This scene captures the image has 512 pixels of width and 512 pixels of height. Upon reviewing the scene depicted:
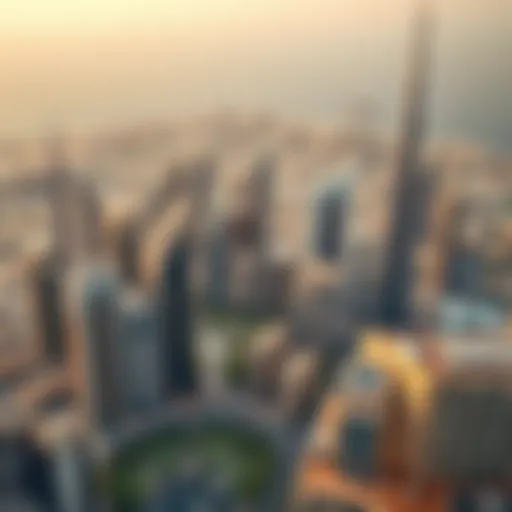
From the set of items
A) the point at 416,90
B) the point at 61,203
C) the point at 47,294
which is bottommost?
the point at 47,294

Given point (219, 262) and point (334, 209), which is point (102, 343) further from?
point (334, 209)

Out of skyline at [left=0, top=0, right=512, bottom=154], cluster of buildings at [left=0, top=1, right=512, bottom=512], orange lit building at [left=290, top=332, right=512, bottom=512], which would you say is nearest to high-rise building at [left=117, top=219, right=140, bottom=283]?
cluster of buildings at [left=0, top=1, right=512, bottom=512]

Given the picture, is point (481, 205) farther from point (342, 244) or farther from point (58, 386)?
point (58, 386)

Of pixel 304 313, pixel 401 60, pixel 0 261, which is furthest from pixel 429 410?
pixel 0 261

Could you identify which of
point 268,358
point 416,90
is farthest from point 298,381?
point 416,90

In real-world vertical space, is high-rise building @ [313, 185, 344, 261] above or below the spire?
below

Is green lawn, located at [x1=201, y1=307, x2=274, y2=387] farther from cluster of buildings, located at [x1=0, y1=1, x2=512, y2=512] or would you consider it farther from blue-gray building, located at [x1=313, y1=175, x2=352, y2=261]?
blue-gray building, located at [x1=313, y1=175, x2=352, y2=261]
